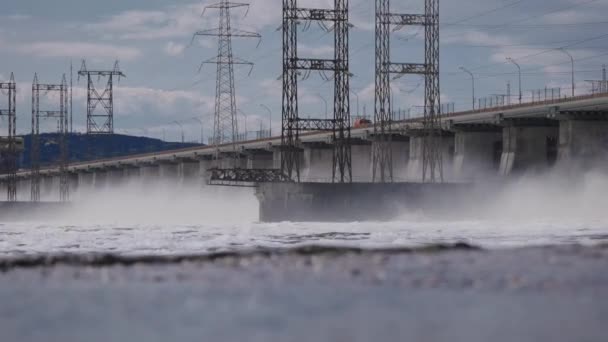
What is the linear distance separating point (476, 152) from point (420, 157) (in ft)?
16.5

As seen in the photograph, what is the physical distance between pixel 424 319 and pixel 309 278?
6112 millimetres

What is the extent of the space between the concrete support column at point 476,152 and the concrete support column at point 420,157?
161cm

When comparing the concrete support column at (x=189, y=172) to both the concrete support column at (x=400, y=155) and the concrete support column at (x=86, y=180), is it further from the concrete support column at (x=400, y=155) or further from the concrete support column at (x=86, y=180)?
the concrete support column at (x=400, y=155)

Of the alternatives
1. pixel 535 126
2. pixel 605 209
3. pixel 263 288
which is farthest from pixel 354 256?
pixel 535 126

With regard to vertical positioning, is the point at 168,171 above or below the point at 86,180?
above

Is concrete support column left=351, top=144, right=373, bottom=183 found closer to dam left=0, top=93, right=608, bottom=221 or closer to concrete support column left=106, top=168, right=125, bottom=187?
dam left=0, top=93, right=608, bottom=221

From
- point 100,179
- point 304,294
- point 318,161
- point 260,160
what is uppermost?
point 260,160

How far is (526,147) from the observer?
81.2 meters

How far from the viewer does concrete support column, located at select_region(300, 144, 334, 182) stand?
11150 centimetres

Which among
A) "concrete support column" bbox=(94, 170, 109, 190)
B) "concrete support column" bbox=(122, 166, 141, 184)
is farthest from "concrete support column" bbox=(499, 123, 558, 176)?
"concrete support column" bbox=(94, 170, 109, 190)

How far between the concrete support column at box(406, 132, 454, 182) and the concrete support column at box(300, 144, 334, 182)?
1725cm

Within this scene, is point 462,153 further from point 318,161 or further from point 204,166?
point 204,166

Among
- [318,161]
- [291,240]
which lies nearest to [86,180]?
[318,161]

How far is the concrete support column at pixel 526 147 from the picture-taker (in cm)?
8062
